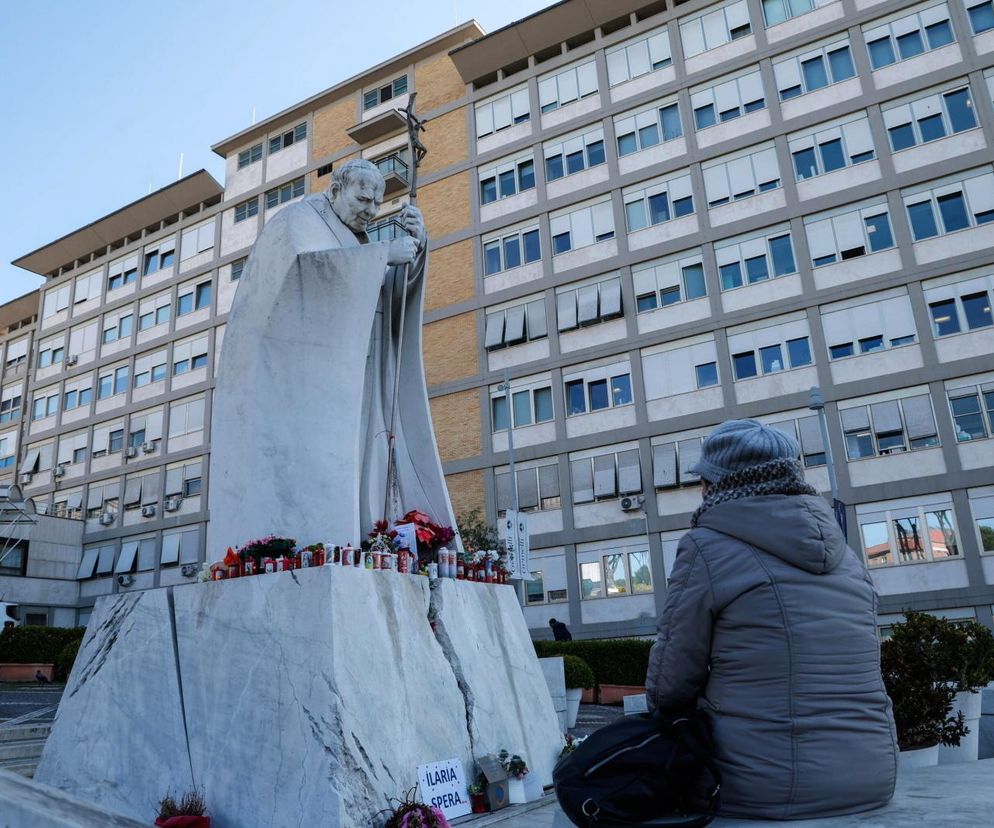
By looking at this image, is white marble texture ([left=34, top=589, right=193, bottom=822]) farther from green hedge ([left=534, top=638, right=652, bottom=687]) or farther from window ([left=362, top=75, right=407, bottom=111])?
window ([left=362, top=75, right=407, bottom=111])

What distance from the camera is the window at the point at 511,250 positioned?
31156 mm

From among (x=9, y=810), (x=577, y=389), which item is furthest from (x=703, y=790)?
(x=577, y=389)

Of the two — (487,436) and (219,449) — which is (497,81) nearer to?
(487,436)

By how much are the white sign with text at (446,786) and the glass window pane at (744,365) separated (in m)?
22.4

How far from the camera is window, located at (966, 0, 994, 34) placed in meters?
25.1

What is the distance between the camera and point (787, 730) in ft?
Answer: 7.88

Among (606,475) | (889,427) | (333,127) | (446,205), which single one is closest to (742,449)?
(889,427)

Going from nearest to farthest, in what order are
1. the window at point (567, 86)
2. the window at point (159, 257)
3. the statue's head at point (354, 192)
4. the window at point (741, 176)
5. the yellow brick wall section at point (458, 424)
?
the statue's head at point (354, 192) → the window at point (741, 176) → the yellow brick wall section at point (458, 424) → the window at point (567, 86) → the window at point (159, 257)

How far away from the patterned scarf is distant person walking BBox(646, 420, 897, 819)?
56 mm

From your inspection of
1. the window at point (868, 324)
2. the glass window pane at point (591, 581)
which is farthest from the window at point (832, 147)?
the glass window pane at point (591, 581)

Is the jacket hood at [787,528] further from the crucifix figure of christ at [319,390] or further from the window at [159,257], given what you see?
the window at [159,257]

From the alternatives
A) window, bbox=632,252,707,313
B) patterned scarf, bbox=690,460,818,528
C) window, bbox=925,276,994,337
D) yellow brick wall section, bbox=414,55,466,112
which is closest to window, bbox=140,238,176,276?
yellow brick wall section, bbox=414,55,466,112

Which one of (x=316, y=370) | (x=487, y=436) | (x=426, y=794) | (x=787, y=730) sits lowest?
(x=426, y=794)

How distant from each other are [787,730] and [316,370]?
5.15m
